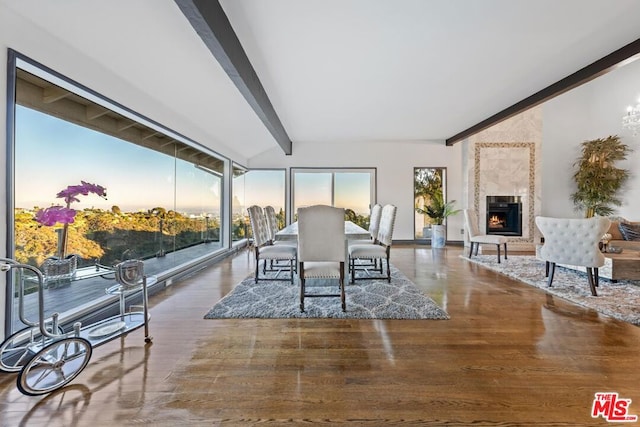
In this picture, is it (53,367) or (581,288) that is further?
(581,288)

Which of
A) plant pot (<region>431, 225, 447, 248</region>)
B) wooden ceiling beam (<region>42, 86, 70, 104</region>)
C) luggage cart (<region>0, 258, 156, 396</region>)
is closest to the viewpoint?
luggage cart (<region>0, 258, 156, 396</region>)

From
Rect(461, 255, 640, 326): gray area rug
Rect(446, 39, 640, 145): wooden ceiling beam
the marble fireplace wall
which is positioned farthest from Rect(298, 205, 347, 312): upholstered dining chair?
the marble fireplace wall

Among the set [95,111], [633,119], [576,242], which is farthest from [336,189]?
[633,119]

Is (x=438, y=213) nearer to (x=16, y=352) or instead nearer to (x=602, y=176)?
(x=602, y=176)

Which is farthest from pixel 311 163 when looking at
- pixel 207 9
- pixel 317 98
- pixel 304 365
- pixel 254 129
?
pixel 304 365

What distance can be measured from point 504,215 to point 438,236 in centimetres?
168

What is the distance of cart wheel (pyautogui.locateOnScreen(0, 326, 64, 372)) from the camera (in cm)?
150

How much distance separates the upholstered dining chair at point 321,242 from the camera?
246cm

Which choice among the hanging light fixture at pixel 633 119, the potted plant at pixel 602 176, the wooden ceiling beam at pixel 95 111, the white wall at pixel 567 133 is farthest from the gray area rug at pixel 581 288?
the wooden ceiling beam at pixel 95 111

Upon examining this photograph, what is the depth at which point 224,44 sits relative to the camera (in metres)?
2.26

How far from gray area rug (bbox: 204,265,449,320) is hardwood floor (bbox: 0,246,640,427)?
0.40 feet

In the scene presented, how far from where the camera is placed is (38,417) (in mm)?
1252

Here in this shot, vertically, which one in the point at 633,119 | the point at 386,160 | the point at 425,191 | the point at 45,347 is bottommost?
the point at 45,347

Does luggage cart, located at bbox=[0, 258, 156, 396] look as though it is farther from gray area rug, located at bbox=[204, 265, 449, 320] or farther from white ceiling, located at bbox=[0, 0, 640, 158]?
white ceiling, located at bbox=[0, 0, 640, 158]
